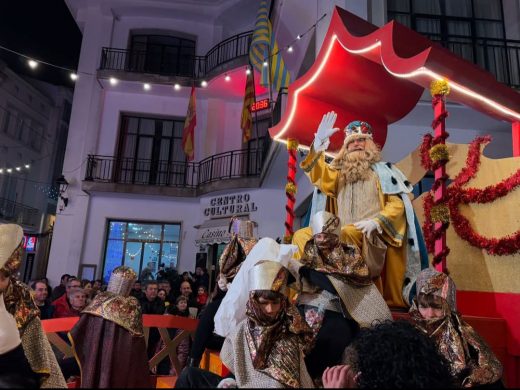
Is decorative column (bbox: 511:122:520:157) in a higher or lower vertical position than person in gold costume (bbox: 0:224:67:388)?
higher

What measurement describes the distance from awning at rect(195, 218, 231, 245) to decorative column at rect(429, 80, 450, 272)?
8.80m

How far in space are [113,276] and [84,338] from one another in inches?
21.4

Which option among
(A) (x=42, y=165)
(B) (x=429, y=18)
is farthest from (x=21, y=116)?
(B) (x=429, y=18)

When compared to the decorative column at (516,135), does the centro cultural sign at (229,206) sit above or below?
above

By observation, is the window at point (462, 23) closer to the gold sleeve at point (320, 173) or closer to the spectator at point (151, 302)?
the gold sleeve at point (320, 173)

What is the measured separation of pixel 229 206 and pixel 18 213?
474 inches

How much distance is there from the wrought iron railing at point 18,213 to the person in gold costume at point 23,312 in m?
18.8

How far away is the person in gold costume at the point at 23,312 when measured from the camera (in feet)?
8.13

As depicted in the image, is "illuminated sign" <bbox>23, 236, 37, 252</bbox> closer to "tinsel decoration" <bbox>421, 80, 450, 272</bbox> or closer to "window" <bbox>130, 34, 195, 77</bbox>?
"window" <bbox>130, 34, 195, 77</bbox>

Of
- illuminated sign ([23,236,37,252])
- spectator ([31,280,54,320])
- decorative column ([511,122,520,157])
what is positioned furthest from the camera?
illuminated sign ([23,236,37,252])

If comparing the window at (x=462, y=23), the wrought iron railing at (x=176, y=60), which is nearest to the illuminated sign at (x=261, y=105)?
the wrought iron railing at (x=176, y=60)

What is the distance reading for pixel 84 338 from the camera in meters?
3.44

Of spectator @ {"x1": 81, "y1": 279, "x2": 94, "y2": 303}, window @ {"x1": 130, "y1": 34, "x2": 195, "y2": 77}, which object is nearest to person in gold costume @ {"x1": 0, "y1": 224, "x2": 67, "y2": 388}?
spectator @ {"x1": 81, "y1": 279, "x2": 94, "y2": 303}

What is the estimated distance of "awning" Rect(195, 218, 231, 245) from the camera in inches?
495
